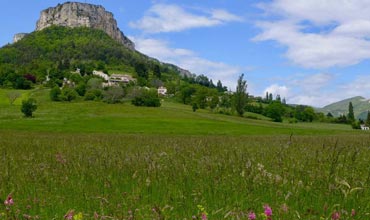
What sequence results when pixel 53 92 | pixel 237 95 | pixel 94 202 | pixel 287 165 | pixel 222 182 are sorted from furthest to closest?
1. pixel 53 92
2. pixel 237 95
3. pixel 287 165
4. pixel 222 182
5. pixel 94 202

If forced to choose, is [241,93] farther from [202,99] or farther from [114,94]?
[114,94]

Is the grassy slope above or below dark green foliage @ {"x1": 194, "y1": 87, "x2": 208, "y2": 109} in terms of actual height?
below

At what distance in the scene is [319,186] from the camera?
5.45 meters

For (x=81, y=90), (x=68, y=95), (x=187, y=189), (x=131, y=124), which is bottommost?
(x=131, y=124)

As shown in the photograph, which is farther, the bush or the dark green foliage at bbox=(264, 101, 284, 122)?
the dark green foliage at bbox=(264, 101, 284, 122)

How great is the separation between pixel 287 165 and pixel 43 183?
4230 millimetres

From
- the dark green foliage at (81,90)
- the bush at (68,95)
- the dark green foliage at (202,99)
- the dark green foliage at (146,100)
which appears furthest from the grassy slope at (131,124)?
the dark green foliage at (202,99)

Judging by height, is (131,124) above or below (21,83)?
below

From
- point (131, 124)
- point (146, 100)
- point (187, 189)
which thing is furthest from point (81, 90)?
point (187, 189)

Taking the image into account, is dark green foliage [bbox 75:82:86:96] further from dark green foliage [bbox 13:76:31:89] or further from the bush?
dark green foliage [bbox 13:76:31:89]

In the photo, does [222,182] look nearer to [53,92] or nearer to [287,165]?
[287,165]

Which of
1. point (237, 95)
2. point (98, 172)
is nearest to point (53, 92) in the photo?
point (237, 95)

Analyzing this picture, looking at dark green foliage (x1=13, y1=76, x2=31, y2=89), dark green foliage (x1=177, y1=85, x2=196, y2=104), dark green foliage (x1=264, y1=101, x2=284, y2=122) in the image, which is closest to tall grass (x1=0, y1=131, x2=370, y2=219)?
dark green foliage (x1=264, y1=101, x2=284, y2=122)

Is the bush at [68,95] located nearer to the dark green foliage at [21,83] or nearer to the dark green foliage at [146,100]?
the dark green foliage at [146,100]
